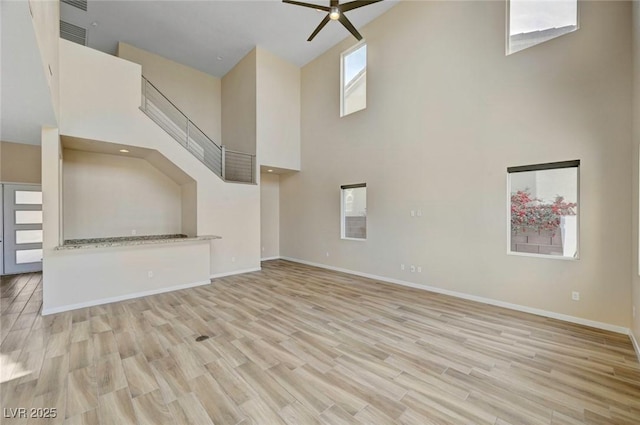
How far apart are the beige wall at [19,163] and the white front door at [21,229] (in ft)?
0.65

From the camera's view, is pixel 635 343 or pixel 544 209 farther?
pixel 544 209

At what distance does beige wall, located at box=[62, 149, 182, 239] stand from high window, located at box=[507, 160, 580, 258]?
7.79 meters

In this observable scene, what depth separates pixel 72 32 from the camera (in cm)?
635

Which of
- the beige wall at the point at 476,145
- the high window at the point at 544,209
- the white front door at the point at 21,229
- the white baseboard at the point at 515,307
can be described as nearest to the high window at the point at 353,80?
the beige wall at the point at 476,145

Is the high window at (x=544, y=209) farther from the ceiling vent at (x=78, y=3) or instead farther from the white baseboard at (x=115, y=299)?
the ceiling vent at (x=78, y=3)

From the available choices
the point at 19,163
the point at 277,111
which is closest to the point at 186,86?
the point at 277,111

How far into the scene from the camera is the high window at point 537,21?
3.85 meters

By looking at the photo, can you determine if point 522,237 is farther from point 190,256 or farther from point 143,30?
point 143,30

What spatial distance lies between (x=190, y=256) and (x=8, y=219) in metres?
5.04

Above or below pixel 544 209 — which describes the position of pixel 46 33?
above

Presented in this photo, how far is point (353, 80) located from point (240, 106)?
11.5 feet

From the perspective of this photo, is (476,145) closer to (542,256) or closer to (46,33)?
(542,256)

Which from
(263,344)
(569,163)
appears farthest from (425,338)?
(569,163)

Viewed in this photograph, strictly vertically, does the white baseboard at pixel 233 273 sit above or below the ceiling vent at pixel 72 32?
below
